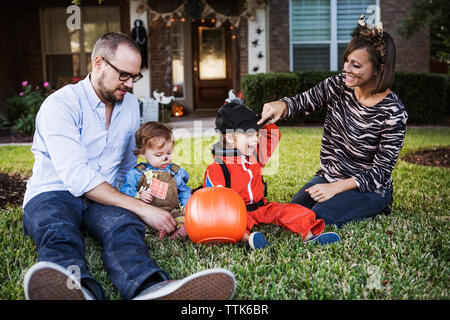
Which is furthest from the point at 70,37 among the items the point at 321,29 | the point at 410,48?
the point at 410,48

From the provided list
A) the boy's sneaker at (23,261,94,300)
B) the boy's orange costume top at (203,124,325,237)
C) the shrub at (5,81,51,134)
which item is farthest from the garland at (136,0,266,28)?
the boy's sneaker at (23,261,94,300)

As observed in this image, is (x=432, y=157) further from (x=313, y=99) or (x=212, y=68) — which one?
(x=212, y=68)

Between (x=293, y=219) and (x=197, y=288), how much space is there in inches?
49.5

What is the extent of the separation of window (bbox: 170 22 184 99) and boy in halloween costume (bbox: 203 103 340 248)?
34.3ft

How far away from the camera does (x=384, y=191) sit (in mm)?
3318

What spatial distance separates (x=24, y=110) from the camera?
10.5m

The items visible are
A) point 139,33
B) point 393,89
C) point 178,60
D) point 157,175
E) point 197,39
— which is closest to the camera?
point 157,175

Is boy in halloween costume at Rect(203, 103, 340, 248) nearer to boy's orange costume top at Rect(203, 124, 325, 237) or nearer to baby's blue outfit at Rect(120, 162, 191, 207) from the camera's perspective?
boy's orange costume top at Rect(203, 124, 325, 237)

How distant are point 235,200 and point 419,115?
935 centimetres

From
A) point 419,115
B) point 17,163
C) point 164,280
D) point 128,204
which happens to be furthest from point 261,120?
point 419,115

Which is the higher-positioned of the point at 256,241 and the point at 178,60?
the point at 178,60

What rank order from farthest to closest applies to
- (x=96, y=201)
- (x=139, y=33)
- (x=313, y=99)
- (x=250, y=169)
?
(x=139, y=33)
(x=313, y=99)
(x=250, y=169)
(x=96, y=201)

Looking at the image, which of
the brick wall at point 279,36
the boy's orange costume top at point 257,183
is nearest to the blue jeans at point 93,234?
the boy's orange costume top at point 257,183
